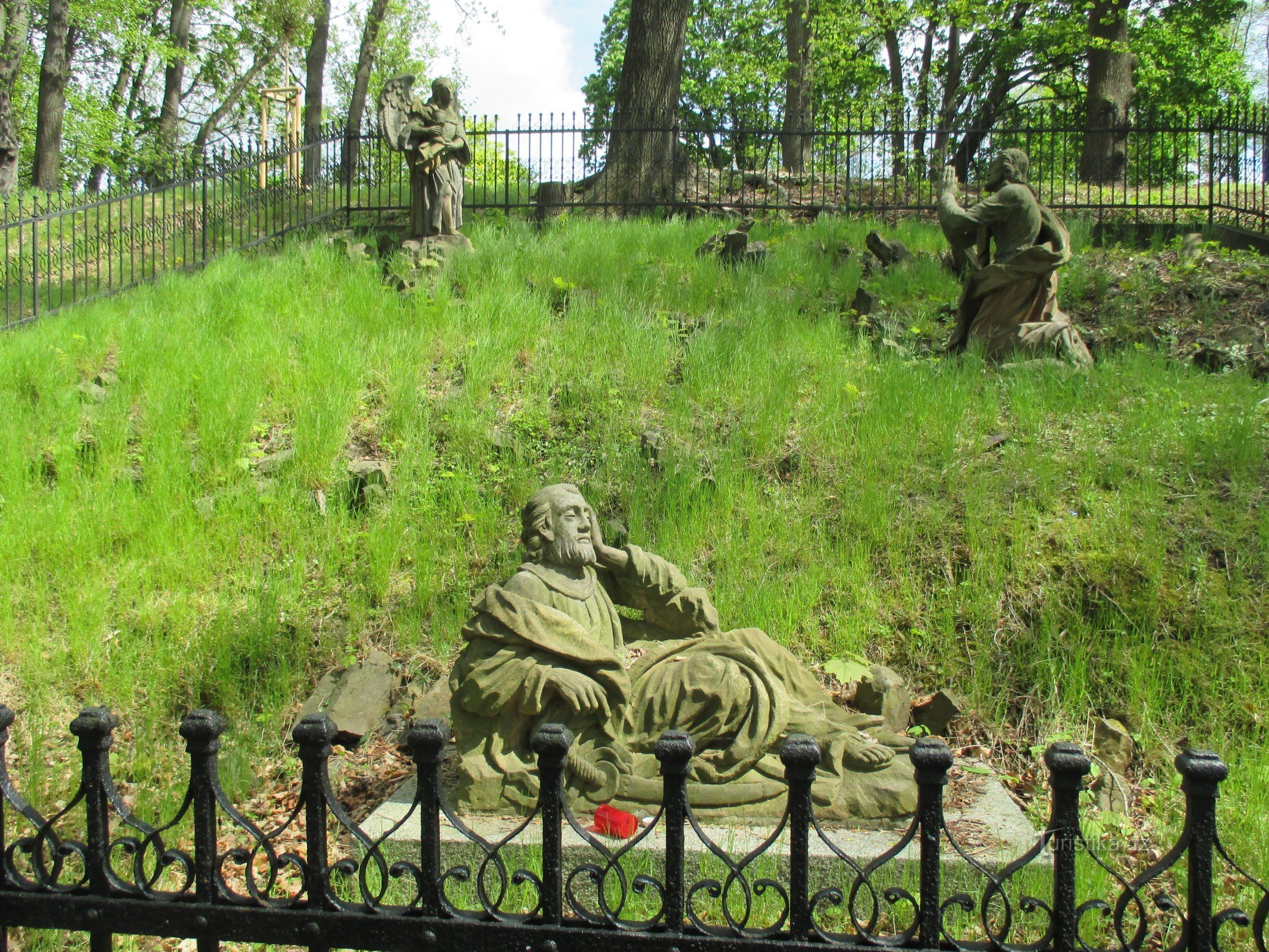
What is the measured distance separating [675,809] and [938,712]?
292 cm

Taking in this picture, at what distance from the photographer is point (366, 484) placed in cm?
674

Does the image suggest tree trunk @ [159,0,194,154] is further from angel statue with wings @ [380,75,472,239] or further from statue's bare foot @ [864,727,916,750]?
statue's bare foot @ [864,727,916,750]

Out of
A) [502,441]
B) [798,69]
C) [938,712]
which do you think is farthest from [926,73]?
A: [938,712]

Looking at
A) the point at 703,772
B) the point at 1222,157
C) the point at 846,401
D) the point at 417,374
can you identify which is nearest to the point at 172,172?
the point at 417,374

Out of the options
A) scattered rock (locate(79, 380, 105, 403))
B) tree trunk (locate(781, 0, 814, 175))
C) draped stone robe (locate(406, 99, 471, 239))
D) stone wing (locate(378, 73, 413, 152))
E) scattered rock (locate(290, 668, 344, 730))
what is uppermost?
tree trunk (locate(781, 0, 814, 175))

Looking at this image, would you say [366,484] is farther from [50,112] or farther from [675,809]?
[50,112]

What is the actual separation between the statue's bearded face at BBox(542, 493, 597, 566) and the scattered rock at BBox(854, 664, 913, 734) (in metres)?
1.58

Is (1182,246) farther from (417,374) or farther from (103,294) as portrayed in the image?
(103,294)

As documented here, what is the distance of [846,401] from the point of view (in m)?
7.53

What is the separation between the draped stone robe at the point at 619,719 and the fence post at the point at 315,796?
1362 mm

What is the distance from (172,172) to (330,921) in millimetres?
10530

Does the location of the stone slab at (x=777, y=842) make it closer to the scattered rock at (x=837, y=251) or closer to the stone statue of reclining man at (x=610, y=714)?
the stone statue of reclining man at (x=610, y=714)

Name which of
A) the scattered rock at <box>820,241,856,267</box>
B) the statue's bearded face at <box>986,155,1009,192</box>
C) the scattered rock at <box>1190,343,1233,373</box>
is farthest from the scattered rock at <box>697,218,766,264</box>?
Answer: the scattered rock at <box>1190,343,1233,373</box>

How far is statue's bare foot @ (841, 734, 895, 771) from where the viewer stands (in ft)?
13.2
